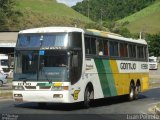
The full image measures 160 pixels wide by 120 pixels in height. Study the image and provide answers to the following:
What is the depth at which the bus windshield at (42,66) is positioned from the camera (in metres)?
19.9

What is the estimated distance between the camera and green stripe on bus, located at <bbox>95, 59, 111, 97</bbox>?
2261 cm

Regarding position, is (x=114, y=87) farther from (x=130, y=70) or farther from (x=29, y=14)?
(x=29, y=14)

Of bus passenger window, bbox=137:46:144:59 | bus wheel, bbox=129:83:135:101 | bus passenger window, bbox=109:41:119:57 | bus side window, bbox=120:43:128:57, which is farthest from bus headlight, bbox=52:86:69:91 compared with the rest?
bus passenger window, bbox=137:46:144:59

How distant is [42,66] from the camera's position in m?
20.1

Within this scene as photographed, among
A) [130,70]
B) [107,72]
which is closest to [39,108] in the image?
[107,72]

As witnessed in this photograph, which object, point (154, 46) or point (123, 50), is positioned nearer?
point (123, 50)

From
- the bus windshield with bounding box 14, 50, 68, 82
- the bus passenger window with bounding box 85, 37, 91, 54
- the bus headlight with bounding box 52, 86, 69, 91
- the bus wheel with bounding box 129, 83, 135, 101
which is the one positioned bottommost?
the bus wheel with bounding box 129, 83, 135, 101

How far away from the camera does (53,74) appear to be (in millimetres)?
19859

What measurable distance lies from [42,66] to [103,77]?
13.4ft

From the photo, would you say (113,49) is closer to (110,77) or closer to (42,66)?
(110,77)

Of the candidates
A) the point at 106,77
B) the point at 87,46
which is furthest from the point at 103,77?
the point at 87,46

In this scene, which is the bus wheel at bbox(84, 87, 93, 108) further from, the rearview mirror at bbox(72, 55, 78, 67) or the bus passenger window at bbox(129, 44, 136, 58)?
the bus passenger window at bbox(129, 44, 136, 58)

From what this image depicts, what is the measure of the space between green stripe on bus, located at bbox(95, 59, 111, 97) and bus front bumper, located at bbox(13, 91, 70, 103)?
10.6 ft

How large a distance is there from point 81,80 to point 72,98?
1.05m
